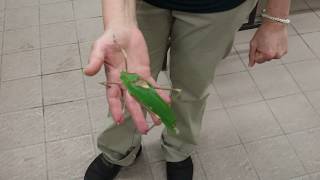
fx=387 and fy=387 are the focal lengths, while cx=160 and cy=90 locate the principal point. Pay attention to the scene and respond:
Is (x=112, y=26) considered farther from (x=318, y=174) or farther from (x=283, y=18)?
(x=318, y=174)

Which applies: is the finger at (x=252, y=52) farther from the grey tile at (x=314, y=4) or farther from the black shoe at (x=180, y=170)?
the grey tile at (x=314, y=4)

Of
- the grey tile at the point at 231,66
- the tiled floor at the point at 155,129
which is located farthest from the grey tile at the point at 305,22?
the grey tile at the point at 231,66

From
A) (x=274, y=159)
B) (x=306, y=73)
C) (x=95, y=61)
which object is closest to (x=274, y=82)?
(x=306, y=73)

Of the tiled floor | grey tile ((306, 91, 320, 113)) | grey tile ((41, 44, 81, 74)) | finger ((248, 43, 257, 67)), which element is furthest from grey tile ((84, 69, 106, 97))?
grey tile ((306, 91, 320, 113))

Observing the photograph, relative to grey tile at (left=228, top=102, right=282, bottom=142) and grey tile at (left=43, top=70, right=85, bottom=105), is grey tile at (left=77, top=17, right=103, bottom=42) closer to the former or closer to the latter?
grey tile at (left=43, top=70, right=85, bottom=105)

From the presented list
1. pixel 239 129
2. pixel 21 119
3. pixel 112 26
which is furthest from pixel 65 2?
pixel 112 26
